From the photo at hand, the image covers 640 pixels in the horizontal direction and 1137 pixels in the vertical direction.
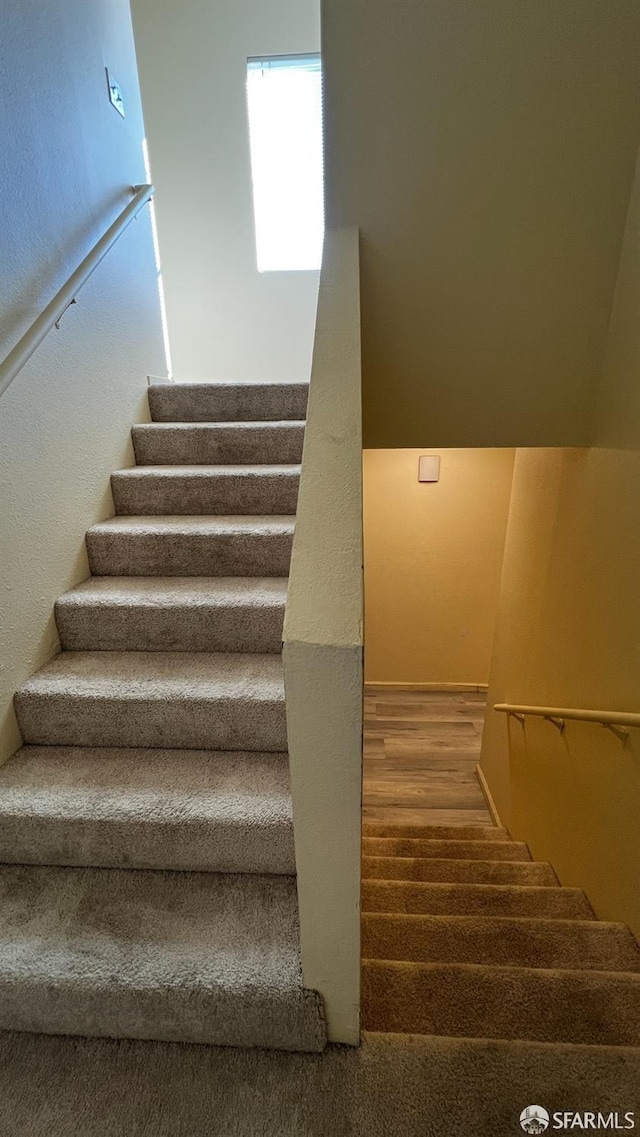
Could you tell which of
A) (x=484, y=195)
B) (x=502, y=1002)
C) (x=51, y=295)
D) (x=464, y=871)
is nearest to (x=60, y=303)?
(x=51, y=295)

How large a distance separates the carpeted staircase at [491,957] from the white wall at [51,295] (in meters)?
1.22

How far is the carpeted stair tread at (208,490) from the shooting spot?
196 cm

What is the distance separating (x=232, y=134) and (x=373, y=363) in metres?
2.54

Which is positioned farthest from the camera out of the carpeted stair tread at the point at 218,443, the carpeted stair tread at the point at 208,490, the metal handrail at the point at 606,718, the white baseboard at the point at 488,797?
the white baseboard at the point at 488,797

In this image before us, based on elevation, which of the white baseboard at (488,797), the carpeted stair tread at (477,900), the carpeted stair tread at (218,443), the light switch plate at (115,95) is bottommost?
the white baseboard at (488,797)

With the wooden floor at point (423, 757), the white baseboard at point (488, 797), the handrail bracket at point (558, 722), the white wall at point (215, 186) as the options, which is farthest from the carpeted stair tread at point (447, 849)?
the white wall at point (215, 186)

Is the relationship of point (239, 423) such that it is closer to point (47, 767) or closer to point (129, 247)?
point (129, 247)

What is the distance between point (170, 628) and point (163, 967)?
860 mm

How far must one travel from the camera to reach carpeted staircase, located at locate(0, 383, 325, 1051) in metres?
1.08

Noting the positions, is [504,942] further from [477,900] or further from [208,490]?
[208,490]

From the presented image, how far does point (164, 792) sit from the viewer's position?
51.8 inches

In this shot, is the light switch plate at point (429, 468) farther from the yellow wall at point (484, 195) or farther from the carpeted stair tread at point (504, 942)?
the carpeted stair tread at point (504, 942)

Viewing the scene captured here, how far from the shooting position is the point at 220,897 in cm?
124

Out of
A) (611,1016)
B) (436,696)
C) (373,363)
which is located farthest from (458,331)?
(436,696)
